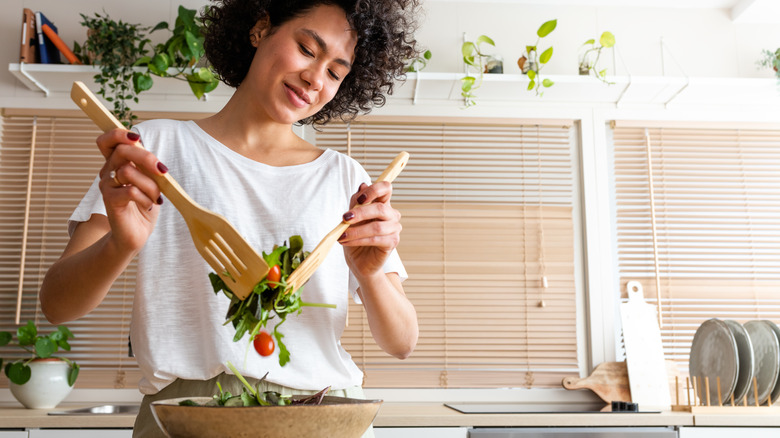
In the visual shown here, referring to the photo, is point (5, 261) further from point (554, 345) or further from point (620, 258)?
point (620, 258)

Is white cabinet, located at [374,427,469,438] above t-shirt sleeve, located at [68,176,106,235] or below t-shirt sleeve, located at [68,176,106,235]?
below

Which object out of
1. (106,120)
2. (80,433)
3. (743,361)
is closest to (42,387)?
(80,433)

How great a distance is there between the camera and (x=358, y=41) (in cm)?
103

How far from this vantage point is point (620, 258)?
8.98 ft

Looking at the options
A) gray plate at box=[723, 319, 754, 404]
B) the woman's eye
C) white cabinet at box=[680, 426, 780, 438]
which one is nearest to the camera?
the woman's eye

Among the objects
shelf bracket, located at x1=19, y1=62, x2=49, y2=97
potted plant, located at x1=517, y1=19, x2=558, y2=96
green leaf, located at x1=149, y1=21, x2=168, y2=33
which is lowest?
shelf bracket, located at x1=19, y1=62, x2=49, y2=97

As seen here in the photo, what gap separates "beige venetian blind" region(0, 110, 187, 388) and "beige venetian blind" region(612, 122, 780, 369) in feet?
6.48

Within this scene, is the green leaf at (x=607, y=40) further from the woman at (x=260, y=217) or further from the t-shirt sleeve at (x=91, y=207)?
the t-shirt sleeve at (x=91, y=207)

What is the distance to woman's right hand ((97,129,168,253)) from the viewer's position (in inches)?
26.2

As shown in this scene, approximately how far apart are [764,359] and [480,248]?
3.47ft

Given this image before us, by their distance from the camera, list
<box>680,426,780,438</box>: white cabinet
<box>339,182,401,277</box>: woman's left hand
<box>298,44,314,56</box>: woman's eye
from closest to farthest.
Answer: <box>339,182,401,277</box>: woman's left hand → <box>298,44,314,56</box>: woman's eye → <box>680,426,780,438</box>: white cabinet

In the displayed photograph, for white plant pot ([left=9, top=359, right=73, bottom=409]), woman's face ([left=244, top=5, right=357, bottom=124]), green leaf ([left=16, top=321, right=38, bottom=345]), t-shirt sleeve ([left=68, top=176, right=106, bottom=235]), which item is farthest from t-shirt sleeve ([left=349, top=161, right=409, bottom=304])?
green leaf ([left=16, top=321, right=38, bottom=345])

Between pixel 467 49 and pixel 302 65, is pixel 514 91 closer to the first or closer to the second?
pixel 467 49

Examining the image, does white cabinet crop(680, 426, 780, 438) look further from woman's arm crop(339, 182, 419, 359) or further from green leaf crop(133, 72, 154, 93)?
green leaf crop(133, 72, 154, 93)
